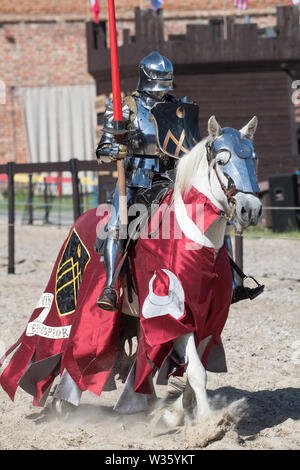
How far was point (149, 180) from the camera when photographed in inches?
182

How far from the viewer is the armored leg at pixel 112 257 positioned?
4380 mm

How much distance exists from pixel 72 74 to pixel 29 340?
2015 cm

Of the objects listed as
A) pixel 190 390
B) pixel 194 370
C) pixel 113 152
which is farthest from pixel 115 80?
A: pixel 190 390

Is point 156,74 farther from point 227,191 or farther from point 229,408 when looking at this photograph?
point 229,408

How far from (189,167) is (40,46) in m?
21.3

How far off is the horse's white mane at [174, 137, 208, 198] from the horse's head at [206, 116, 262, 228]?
0.08 meters

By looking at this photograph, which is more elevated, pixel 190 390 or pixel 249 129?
pixel 249 129

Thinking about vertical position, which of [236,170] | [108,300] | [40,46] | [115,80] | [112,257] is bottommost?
[108,300]

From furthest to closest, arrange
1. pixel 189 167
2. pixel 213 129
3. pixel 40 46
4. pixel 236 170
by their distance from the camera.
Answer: pixel 40 46 < pixel 189 167 < pixel 213 129 < pixel 236 170

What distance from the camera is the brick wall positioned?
2422cm

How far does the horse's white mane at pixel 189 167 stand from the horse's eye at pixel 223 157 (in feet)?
0.57

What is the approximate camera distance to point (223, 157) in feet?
13.1

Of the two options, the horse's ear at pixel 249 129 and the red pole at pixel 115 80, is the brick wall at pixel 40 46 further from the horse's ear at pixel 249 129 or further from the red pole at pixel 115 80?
the horse's ear at pixel 249 129

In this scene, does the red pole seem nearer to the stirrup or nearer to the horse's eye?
the horse's eye
